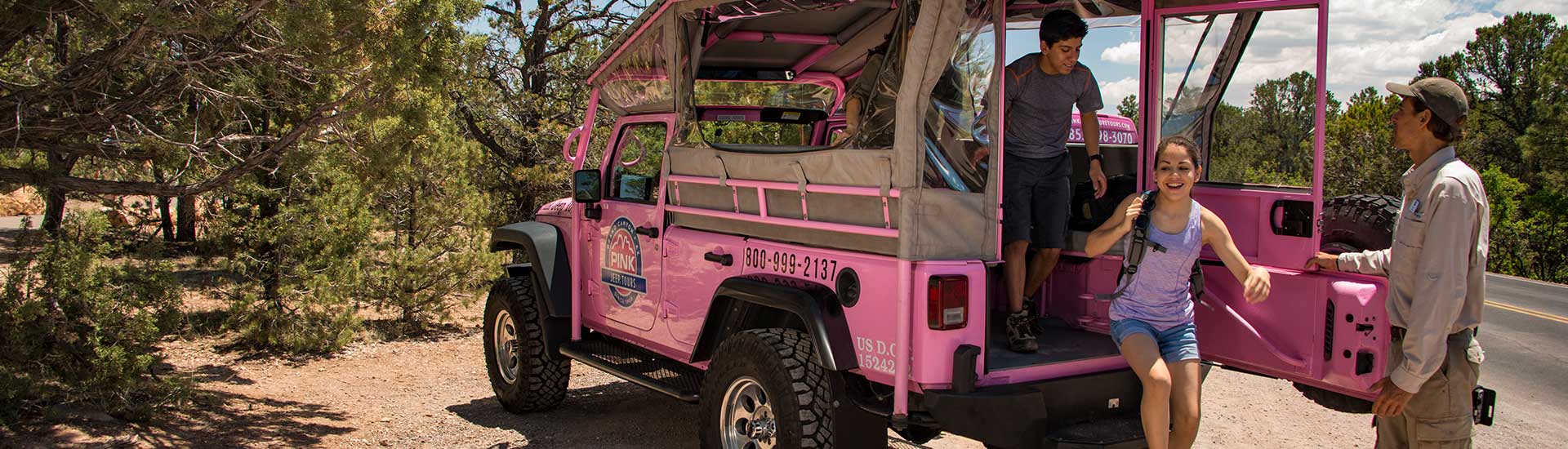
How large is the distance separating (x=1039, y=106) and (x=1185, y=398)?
153cm

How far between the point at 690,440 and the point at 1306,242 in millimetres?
3569

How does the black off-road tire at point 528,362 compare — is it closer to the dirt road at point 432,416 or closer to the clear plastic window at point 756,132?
the dirt road at point 432,416

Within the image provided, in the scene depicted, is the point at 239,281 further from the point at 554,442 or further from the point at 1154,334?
the point at 1154,334

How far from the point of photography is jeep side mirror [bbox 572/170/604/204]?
6.37 m

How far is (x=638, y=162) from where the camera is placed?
660cm

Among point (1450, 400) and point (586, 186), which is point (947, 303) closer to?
point (1450, 400)

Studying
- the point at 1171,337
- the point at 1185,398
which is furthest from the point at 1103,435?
the point at 1171,337

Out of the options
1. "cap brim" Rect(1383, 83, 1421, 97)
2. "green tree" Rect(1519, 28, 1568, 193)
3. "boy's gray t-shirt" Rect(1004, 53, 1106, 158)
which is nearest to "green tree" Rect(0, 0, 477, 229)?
"boy's gray t-shirt" Rect(1004, 53, 1106, 158)

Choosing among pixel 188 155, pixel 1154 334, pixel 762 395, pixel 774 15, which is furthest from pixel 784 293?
pixel 188 155

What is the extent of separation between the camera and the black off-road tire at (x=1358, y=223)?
4.70 m

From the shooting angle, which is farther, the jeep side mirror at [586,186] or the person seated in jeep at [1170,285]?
the jeep side mirror at [586,186]

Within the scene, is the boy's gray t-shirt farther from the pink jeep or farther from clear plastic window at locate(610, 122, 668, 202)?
clear plastic window at locate(610, 122, 668, 202)

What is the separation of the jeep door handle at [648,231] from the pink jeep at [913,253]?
0.05ft

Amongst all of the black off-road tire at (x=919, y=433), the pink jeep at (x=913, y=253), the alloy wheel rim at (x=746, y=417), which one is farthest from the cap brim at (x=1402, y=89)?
the alloy wheel rim at (x=746, y=417)
